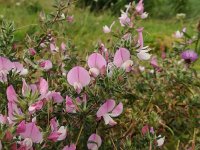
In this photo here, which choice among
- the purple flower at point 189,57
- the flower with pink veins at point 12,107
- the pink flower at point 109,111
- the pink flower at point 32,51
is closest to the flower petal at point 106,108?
the pink flower at point 109,111

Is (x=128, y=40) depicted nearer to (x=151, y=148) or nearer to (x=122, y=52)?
(x=122, y=52)

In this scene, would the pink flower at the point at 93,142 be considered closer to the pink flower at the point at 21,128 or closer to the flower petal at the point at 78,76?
the flower petal at the point at 78,76

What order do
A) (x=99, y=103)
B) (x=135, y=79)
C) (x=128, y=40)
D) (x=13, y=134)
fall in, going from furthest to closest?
(x=135, y=79) < (x=128, y=40) < (x=99, y=103) < (x=13, y=134)

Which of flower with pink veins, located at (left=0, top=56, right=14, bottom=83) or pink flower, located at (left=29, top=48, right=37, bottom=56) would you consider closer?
flower with pink veins, located at (left=0, top=56, right=14, bottom=83)

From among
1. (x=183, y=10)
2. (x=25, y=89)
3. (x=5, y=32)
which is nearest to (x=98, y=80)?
(x=25, y=89)

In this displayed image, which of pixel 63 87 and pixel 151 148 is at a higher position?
pixel 63 87

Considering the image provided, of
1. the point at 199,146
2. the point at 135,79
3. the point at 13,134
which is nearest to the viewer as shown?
the point at 13,134

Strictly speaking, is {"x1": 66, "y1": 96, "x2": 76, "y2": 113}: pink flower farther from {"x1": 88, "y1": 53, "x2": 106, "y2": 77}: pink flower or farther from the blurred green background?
the blurred green background

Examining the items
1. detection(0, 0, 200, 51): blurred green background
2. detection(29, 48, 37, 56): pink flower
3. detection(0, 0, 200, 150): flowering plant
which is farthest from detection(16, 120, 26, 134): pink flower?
detection(0, 0, 200, 51): blurred green background
